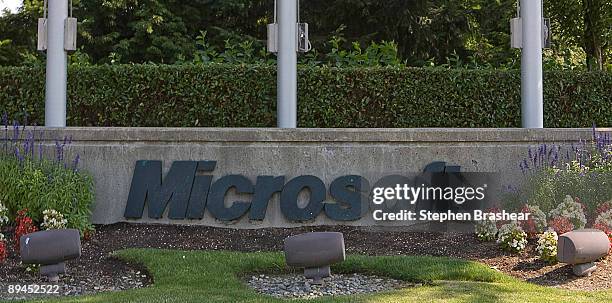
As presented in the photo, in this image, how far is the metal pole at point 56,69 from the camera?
8.93m

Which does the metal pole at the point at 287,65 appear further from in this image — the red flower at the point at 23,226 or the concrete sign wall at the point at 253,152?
the red flower at the point at 23,226

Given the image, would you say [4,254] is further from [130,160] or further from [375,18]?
[375,18]

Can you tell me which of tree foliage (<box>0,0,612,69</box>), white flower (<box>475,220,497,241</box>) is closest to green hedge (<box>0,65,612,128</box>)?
white flower (<box>475,220,497,241</box>)

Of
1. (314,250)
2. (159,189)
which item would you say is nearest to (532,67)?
(314,250)

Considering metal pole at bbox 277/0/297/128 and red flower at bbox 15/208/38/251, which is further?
metal pole at bbox 277/0/297/128

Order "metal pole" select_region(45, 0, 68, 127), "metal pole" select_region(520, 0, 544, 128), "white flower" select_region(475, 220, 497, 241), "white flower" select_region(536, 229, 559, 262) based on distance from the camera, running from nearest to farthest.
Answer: "white flower" select_region(536, 229, 559, 262) → "white flower" select_region(475, 220, 497, 241) → "metal pole" select_region(45, 0, 68, 127) → "metal pole" select_region(520, 0, 544, 128)

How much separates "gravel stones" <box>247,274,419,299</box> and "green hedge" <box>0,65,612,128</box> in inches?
144

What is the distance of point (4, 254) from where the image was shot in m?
6.68

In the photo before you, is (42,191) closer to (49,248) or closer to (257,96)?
(49,248)

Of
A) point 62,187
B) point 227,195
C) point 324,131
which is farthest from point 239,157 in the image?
point 62,187

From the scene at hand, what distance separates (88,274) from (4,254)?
37.6 inches

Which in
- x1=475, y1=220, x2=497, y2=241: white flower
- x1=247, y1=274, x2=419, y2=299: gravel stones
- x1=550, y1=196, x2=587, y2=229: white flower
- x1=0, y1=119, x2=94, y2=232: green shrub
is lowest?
x1=247, y1=274, x2=419, y2=299: gravel stones

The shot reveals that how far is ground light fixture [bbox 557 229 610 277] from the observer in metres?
6.01

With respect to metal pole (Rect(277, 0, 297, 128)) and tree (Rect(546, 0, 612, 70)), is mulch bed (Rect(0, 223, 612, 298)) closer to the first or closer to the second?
metal pole (Rect(277, 0, 297, 128))
